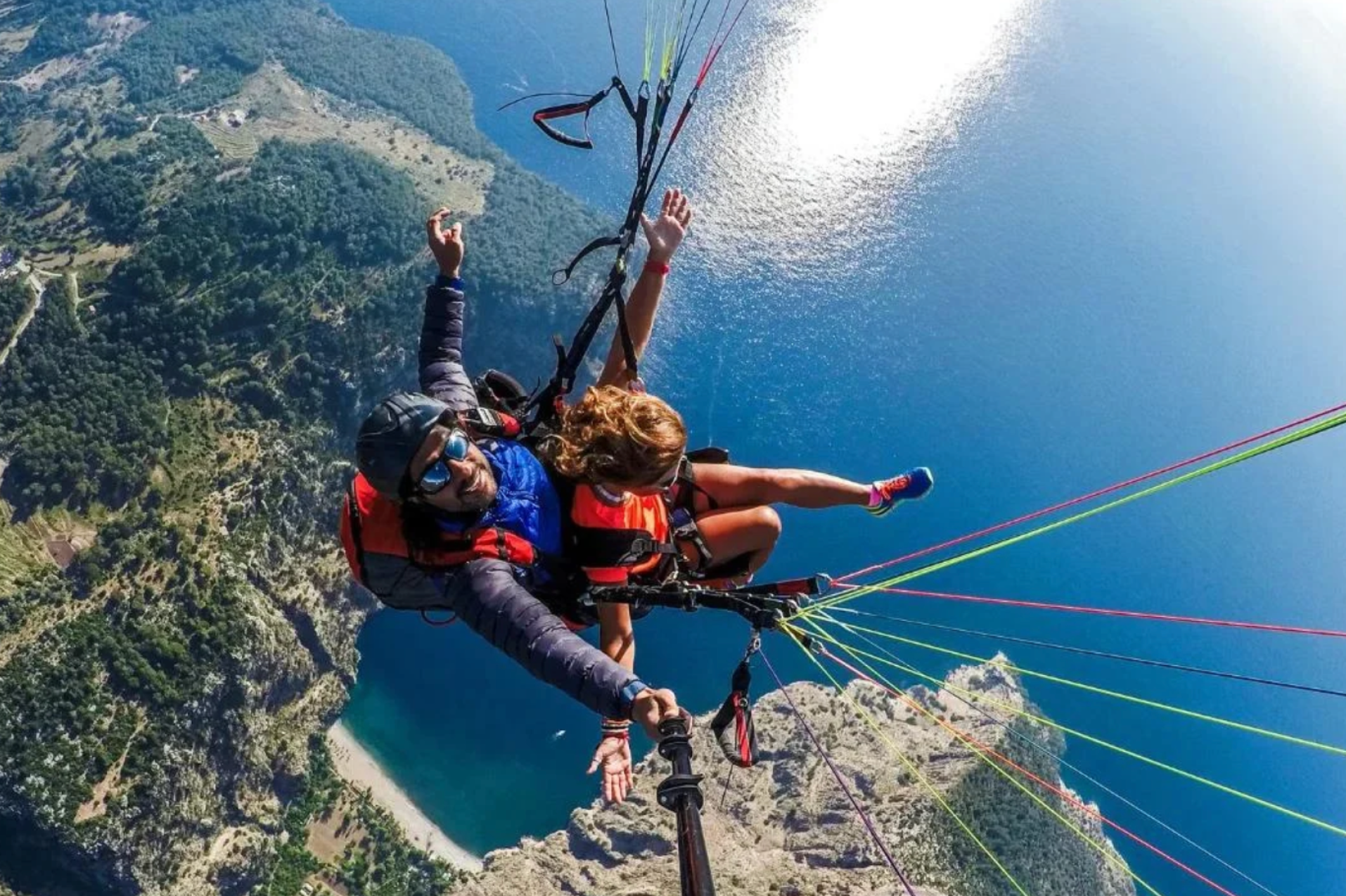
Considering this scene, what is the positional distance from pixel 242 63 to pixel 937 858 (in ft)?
130

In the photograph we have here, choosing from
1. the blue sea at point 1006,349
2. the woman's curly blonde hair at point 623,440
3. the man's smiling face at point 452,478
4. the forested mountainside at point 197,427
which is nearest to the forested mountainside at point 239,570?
the forested mountainside at point 197,427

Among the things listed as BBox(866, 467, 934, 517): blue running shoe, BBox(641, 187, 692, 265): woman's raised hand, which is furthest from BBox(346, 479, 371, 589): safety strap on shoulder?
BBox(866, 467, 934, 517): blue running shoe

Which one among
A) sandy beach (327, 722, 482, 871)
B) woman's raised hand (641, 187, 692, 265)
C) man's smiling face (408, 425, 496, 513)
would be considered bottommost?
sandy beach (327, 722, 482, 871)

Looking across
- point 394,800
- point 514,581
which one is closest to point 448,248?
point 514,581

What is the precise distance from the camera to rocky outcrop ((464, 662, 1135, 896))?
18.7 meters

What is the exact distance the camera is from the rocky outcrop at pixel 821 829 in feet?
61.5

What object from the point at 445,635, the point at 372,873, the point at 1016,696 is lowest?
the point at 372,873

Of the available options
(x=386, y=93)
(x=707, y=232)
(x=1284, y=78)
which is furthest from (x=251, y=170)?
(x=1284, y=78)

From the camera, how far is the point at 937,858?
19156 mm

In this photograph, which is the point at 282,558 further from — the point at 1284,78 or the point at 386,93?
the point at 1284,78

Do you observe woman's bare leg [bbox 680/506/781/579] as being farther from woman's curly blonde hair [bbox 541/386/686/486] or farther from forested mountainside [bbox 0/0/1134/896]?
forested mountainside [bbox 0/0/1134/896]

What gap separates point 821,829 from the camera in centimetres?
1977

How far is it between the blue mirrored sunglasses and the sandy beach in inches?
916

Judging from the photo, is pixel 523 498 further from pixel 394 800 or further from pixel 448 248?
pixel 394 800
